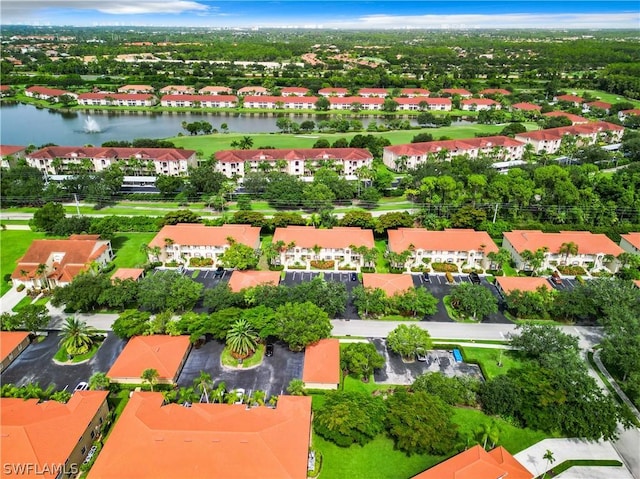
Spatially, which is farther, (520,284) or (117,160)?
(117,160)

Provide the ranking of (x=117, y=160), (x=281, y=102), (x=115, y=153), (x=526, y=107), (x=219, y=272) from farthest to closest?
1. (x=281, y=102)
2. (x=526, y=107)
3. (x=115, y=153)
4. (x=117, y=160)
5. (x=219, y=272)

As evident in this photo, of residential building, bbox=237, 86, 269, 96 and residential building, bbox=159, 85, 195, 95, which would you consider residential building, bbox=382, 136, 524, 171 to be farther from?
residential building, bbox=159, 85, 195, 95

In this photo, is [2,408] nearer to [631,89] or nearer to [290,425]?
[290,425]

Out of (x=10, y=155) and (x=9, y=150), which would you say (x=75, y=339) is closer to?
(x=10, y=155)

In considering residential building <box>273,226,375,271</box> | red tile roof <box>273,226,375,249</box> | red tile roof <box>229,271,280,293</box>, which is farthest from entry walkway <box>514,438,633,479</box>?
red tile roof <box>273,226,375,249</box>

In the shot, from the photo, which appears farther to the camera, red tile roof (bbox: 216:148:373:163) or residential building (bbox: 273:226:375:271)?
red tile roof (bbox: 216:148:373:163)

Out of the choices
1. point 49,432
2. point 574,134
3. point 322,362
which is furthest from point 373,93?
point 49,432

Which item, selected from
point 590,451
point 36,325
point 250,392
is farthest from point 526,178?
point 36,325
